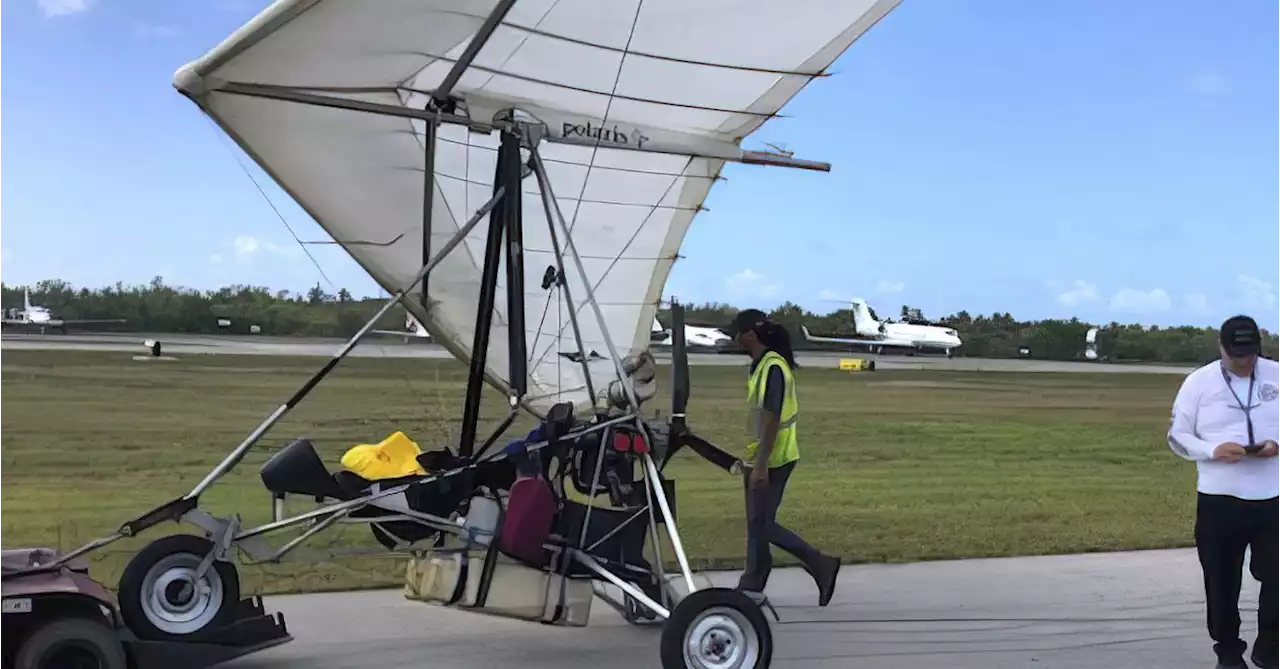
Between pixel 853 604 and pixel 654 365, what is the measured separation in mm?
1924

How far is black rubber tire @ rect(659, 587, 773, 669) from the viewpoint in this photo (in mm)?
4770

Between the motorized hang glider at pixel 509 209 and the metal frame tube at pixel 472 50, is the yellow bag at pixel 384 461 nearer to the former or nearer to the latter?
the motorized hang glider at pixel 509 209

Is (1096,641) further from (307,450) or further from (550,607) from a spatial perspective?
(307,450)

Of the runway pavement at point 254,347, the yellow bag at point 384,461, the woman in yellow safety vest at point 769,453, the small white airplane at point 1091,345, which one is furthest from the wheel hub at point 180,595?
the small white airplane at point 1091,345

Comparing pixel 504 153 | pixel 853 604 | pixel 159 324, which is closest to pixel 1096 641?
pixel 853 604

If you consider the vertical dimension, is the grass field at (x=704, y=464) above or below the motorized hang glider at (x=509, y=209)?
below

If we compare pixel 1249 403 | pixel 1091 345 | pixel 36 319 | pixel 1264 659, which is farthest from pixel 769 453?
pixel 1091 345

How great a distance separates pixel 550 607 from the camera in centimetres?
519

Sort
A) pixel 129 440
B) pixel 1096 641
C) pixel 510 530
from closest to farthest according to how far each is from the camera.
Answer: pixel 510 530 < pixel 1096 641 < pixel 129 440

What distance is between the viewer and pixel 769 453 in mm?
6488

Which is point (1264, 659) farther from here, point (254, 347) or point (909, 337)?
point (909, 337)

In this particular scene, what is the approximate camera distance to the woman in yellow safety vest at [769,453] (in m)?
6.47

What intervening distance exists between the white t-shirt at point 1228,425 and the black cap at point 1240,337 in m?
0.13

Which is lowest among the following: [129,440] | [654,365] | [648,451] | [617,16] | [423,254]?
[129,440]
